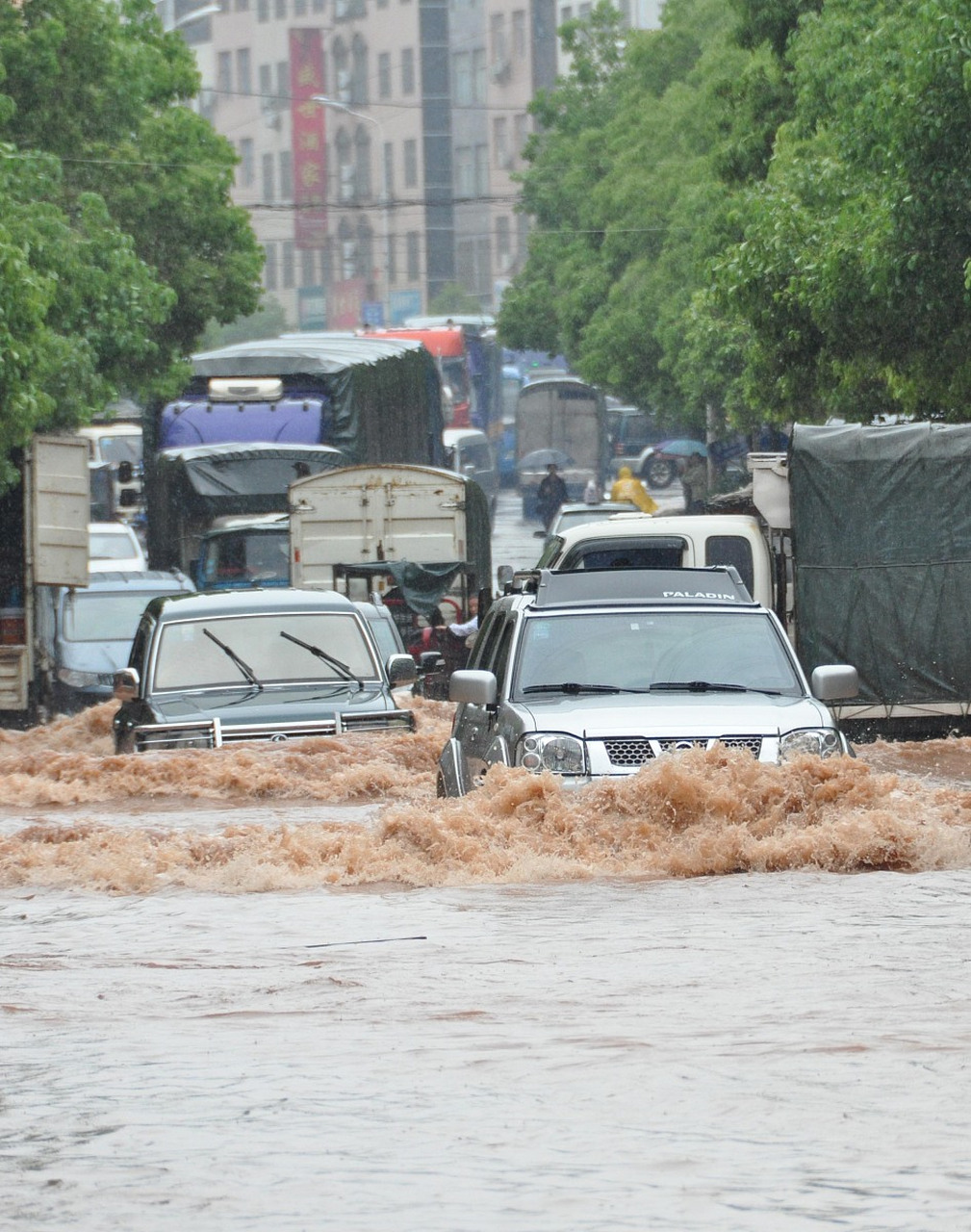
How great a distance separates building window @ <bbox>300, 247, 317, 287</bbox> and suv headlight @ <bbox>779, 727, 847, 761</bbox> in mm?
131580

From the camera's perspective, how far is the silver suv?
1206 cm

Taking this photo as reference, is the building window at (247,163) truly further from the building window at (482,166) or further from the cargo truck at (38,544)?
the cargo truck at (38,544)

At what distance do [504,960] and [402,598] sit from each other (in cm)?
2014

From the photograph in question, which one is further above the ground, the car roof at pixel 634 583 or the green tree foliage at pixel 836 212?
the green tree foliage at pixel 836 212

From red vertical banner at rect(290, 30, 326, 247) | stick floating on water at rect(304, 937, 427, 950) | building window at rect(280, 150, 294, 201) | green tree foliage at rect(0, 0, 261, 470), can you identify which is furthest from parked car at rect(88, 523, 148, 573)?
building window at rect(280, 150, 294, 201)

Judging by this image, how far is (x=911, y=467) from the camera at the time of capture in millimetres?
20781

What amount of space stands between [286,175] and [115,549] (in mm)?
112157

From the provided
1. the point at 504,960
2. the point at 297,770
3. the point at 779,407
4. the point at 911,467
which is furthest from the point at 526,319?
the point at 504,960

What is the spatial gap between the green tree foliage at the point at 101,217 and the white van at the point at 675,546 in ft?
21.7

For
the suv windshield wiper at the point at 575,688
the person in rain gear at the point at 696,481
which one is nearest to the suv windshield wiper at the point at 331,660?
the suv windshield wiper at the point at 575,688

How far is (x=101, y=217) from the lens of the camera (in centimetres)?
3512

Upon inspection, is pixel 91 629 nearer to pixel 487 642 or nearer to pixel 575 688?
pixel 487 642

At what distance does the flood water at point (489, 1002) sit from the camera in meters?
6.17

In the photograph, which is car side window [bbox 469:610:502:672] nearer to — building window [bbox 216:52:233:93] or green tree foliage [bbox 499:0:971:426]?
green tree foliage [bbox 499:0:971:426]
